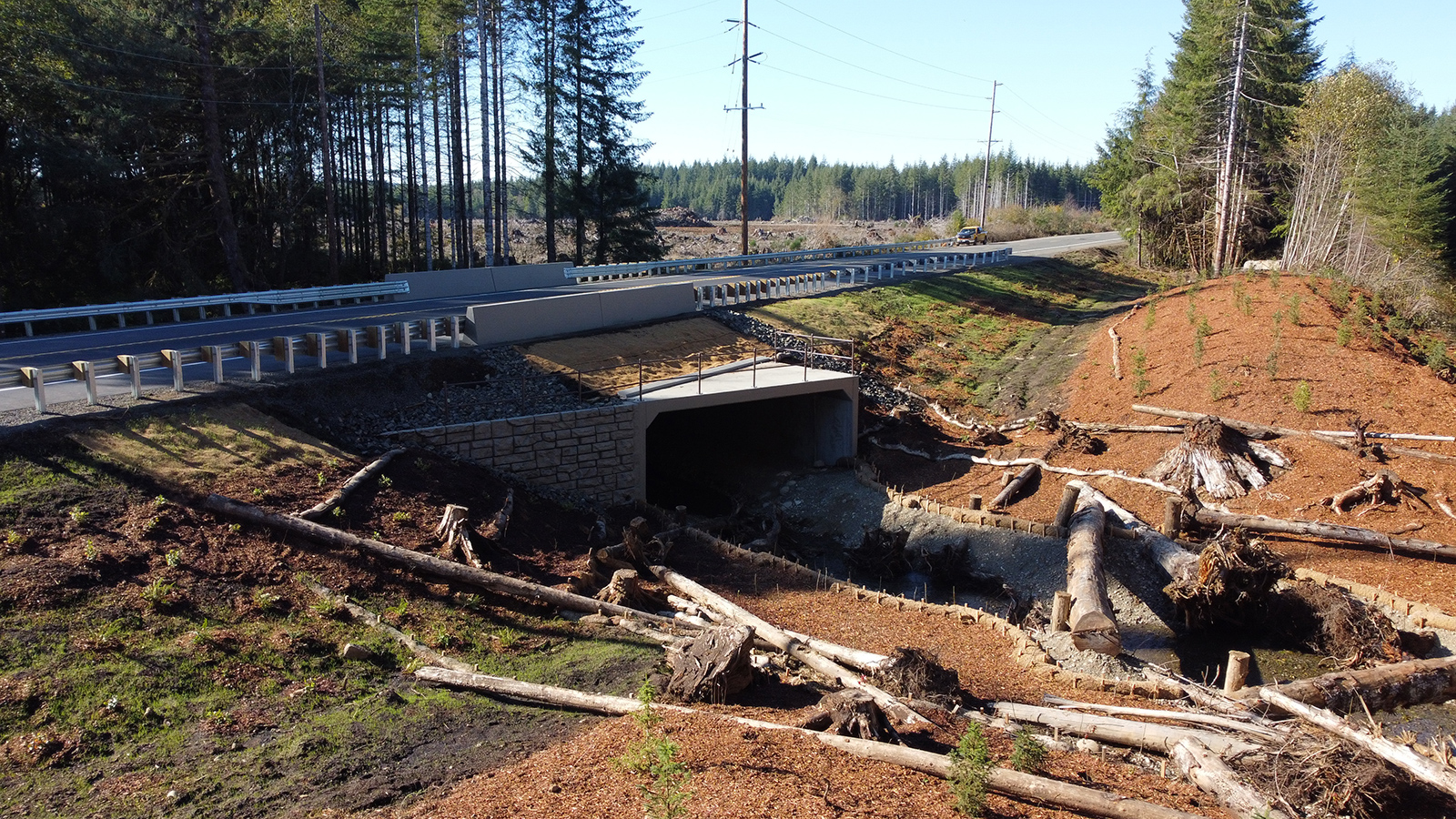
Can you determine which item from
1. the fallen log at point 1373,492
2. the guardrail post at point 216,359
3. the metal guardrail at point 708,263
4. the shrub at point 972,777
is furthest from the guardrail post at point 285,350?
the fallen log at point 1373,492

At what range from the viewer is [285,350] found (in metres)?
17.4

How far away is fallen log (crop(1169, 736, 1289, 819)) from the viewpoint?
7002 mm

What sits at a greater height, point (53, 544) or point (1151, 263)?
point (1151, 263)

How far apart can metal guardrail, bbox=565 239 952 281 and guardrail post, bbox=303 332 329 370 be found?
15.3 m

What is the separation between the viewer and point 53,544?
10664 mm

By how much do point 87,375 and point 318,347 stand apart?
15.3 feet

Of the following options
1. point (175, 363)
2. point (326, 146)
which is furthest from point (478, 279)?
point (175, 363)

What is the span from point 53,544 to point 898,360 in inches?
925

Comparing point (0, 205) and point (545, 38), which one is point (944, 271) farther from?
point (0, 205)

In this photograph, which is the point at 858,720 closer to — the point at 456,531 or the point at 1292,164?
the point at 456,531

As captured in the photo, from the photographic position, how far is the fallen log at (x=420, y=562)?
40.0ft

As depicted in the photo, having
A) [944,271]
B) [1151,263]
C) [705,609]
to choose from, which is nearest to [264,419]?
[705,609]

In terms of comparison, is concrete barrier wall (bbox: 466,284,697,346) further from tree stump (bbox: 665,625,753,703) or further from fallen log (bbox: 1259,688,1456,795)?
fallen log (bbox: 1259,688,1456,795)

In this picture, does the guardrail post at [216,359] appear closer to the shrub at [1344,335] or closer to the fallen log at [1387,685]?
the fallen log at [1387,685]
